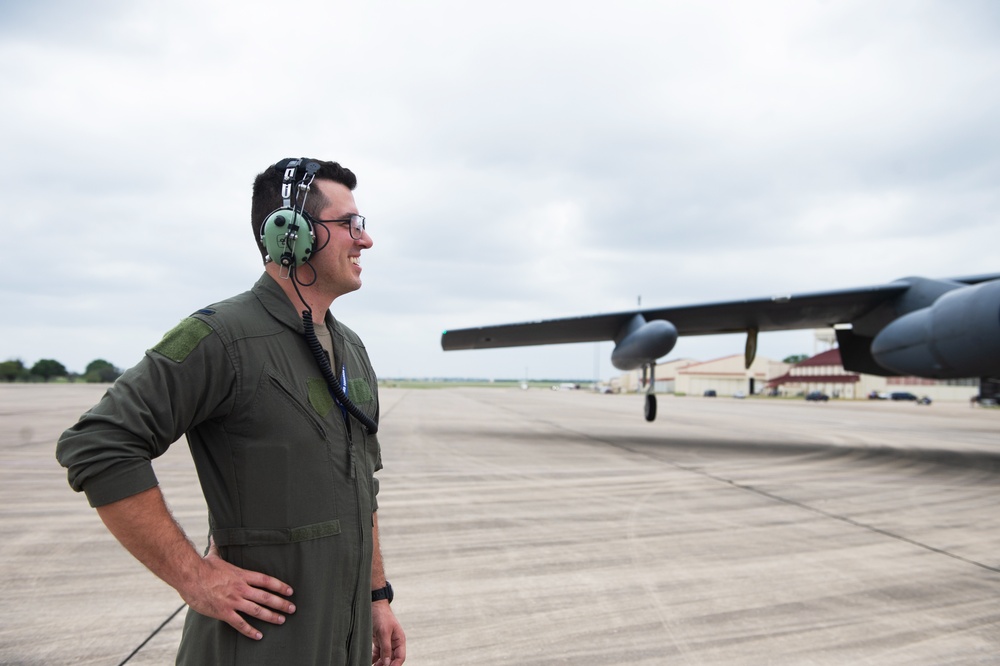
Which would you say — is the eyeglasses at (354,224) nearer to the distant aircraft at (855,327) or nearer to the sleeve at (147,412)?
the sleeve at (147,412)

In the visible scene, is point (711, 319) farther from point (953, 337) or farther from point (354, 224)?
point (354, 224)

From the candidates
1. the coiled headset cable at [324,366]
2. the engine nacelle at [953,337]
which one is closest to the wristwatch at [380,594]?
the coiled headset cable at [324,366]

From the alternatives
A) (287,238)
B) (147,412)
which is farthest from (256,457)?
(287,238)

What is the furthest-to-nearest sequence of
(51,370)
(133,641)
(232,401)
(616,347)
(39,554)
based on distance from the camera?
(51,370), (616,347), (39,554), (133,641), (232,401)

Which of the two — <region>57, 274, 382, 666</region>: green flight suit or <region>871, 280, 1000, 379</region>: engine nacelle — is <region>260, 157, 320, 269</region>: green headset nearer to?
<region>57, 274, 382, 666</region>: green flight suit

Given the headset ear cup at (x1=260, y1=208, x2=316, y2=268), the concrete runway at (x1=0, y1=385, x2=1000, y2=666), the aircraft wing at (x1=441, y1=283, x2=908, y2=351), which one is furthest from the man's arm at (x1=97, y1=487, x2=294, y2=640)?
the aircraft wing at (x1=441, y1=283, x2=908, y2=351)

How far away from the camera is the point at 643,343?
41.2 feet

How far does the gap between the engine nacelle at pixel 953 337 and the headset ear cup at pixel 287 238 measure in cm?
1017

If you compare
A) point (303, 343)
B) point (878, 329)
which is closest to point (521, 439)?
point (878, 329)

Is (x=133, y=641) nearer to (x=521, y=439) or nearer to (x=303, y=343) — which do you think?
(x=303, y=343)

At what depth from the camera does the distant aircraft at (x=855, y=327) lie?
9219 mm

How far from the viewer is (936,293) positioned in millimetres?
11227

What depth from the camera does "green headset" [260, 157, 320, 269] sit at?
5.59 feet

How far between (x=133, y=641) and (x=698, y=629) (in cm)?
297
